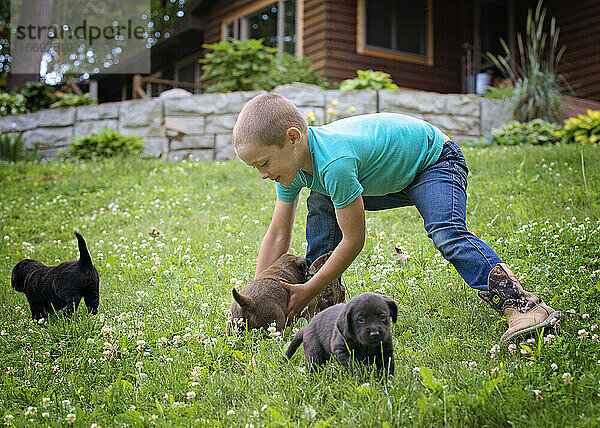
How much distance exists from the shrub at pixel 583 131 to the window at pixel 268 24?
8.54m

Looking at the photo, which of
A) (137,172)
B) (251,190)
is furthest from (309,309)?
(137,172)

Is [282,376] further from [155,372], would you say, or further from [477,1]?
[477,1]

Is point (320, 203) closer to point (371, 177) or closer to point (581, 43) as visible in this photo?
point (371, 177)

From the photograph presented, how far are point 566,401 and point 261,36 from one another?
57.2 ft

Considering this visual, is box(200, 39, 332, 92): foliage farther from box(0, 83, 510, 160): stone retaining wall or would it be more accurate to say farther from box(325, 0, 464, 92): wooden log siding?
box(325, 0, 464, 92): wooden log siding

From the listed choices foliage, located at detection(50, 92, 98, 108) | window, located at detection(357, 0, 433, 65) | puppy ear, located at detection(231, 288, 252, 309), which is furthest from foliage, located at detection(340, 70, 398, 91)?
puppy ear, located at detection(231, 288, 252, 309)

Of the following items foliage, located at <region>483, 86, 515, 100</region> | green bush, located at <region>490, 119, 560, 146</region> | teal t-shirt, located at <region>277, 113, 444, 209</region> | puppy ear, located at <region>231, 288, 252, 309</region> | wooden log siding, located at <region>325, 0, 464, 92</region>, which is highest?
wooden log siding, located at <region>325, 0, 464, 92</region>

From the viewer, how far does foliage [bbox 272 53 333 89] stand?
14.0 metres

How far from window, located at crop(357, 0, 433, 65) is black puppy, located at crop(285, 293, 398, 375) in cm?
1413

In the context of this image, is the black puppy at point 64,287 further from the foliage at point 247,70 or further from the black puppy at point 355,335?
the foliage at point 247,70

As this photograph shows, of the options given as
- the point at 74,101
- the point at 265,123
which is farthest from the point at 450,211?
the point at 74,101

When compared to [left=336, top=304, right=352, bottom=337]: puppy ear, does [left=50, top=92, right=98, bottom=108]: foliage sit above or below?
above

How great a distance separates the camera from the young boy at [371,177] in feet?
10.5
